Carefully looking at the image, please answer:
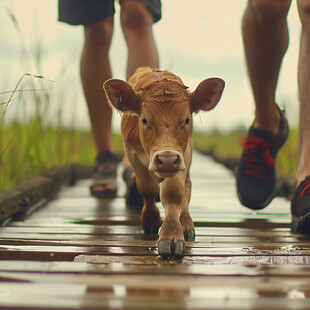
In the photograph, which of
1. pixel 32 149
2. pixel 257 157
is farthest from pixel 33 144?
pixel 257 157

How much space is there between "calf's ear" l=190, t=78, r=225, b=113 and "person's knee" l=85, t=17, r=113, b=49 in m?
1.72

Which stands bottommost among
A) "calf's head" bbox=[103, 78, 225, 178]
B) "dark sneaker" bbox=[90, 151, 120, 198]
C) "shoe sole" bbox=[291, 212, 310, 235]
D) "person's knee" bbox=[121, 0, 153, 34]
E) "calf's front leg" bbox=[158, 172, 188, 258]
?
"dark sneaker" bbox=[90, 151, 120, 198]

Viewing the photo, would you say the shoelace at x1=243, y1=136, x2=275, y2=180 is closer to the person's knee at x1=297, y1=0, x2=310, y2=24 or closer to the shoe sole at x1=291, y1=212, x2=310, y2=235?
the shoe sole at x1=291, y1=212, x2=310, y2=235

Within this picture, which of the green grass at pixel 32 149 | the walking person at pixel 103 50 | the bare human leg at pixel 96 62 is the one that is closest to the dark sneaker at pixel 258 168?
the walking person at pixel 103 50

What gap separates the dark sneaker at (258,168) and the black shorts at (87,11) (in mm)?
985

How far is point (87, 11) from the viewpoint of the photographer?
345cm

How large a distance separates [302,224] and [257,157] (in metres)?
0.77

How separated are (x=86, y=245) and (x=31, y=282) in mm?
566

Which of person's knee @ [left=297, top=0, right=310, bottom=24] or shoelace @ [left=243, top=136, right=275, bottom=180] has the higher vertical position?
person's knee @ [left=297, top=0, right=310, bottom=24]

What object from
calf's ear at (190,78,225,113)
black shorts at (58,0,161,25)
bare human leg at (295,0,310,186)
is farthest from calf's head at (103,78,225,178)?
black shorts at (58,0,161,25)

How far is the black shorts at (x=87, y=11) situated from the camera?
3408 mm

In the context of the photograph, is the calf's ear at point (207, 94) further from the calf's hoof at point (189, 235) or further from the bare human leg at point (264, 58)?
the bare human leg at point (264, 58)

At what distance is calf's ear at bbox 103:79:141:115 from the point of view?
2006mm

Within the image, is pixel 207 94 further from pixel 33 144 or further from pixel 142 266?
pixel 33 144
